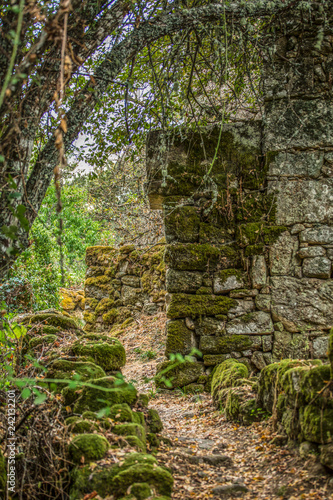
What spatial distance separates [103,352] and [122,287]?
4.59 meters

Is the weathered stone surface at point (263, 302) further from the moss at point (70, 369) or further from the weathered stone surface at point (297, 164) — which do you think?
the moss at point (70, 369)

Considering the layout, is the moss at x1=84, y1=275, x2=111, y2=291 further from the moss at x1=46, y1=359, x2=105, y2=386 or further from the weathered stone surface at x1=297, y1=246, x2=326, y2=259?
the moss at x1=46, y1=359, x2=105, y2=386

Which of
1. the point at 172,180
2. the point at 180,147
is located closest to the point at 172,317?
the point at 172,180

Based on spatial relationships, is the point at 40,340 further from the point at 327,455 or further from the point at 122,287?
the point at 122,287

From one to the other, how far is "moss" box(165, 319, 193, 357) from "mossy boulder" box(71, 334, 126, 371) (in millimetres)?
772

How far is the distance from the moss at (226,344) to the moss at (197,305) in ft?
0.94

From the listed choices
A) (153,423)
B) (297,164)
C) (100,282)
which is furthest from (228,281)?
(100,282)

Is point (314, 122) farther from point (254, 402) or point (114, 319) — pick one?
point (114, 319)

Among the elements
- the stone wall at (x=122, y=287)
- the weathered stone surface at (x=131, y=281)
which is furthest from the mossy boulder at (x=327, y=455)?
the weathered stone surface at (x=131, y=281)

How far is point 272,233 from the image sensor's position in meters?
4.46

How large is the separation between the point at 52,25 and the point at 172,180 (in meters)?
3.02

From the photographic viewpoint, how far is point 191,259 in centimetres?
452

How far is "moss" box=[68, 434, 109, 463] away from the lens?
1984 millimetres

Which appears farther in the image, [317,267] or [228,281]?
[228,281]
